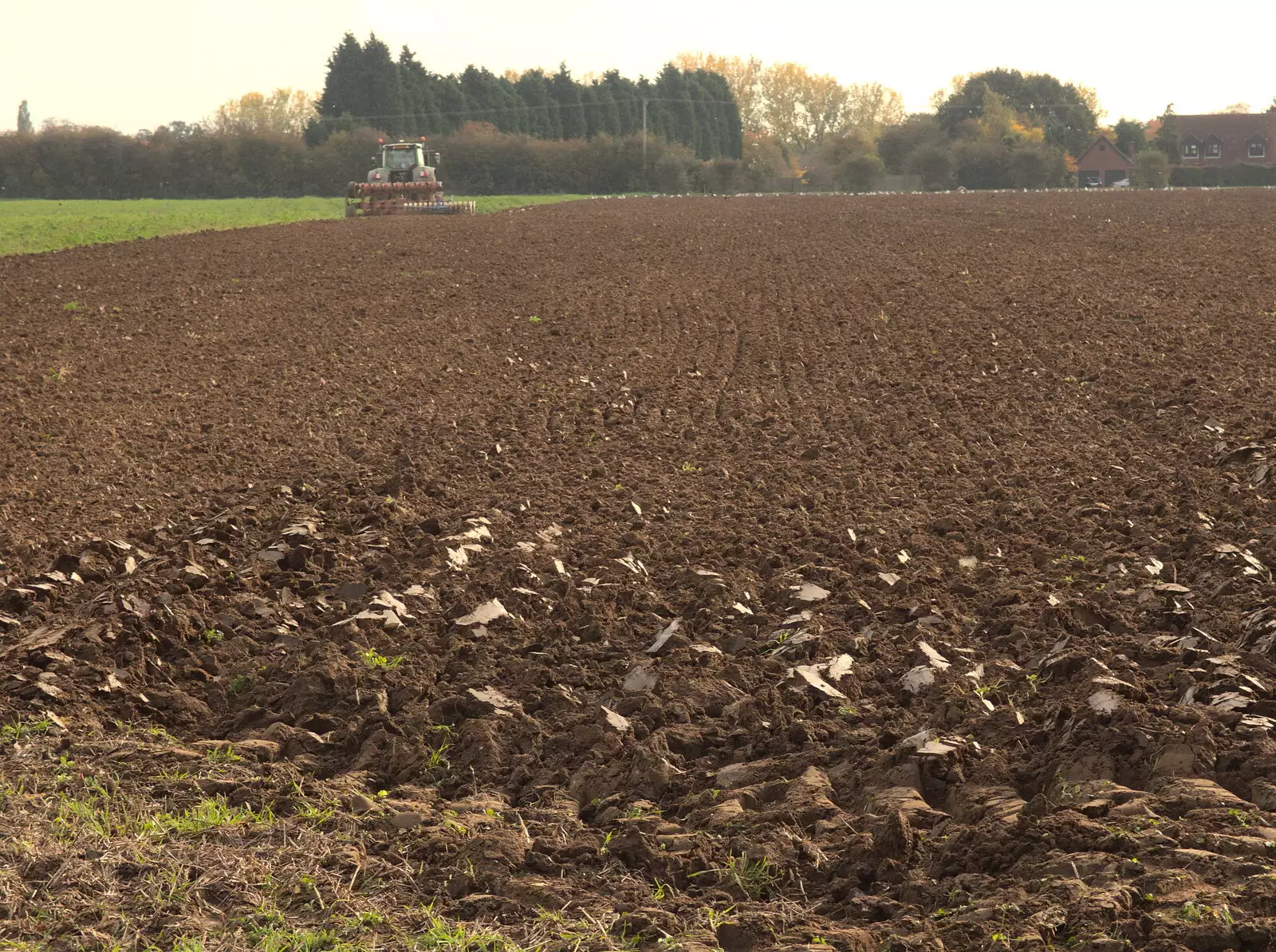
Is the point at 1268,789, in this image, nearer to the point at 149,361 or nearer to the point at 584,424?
the point at 584,424

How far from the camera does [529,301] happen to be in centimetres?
1828

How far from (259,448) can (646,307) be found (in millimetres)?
8542

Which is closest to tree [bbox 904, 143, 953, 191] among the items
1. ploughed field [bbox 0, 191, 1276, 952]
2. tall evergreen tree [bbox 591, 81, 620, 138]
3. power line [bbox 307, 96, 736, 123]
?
power line [bbox 307, 96, 736, 123]

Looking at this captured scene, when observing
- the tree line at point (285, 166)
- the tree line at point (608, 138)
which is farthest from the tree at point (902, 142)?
the tree line at point (285, 166)

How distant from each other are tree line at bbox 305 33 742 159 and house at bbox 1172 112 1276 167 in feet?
129

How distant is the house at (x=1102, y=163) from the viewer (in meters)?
88.9

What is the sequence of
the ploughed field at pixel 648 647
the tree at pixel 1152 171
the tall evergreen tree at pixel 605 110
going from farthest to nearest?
the tall evergreen tree at pixel 605 110 < the tree at pixel 1152 171 < the ploughed field at pixel 648 647

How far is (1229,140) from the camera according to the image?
324 ft

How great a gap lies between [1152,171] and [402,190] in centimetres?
5312

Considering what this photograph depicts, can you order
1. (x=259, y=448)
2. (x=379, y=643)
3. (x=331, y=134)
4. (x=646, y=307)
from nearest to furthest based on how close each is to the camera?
(x=379, y=643) → (x=259, y=448) → (x=646, y=307) → (x=331, y=134)

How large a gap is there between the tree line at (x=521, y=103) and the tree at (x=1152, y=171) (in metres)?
31.4

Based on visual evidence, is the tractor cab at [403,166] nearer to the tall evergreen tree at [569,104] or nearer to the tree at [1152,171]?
the tree at [1152,171]

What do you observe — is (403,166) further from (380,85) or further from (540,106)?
(540,106)

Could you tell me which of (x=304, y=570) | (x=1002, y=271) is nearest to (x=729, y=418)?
(x=304, y=570)
